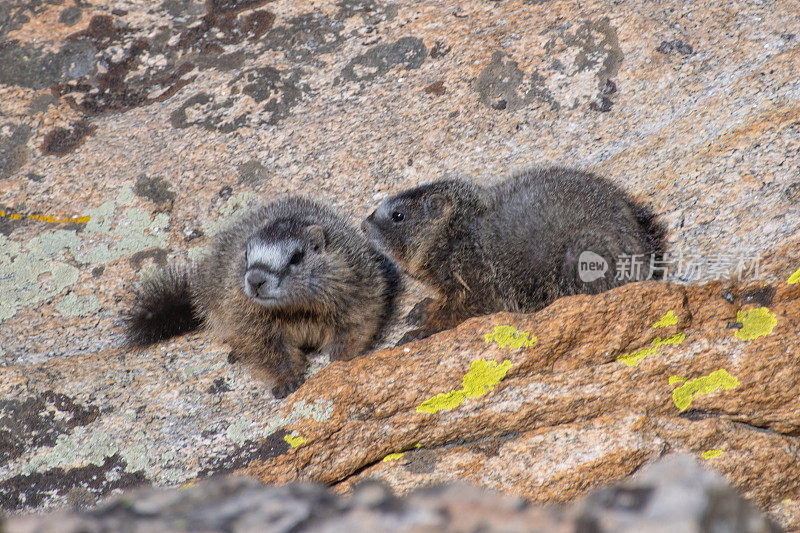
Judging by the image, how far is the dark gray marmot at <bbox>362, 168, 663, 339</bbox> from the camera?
5.00 metres

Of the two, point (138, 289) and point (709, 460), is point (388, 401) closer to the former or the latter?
point (709, 460)

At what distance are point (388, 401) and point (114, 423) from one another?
1793 mm

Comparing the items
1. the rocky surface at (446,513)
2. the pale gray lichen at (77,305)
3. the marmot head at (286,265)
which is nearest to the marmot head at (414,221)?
the marmot head at (286,265)

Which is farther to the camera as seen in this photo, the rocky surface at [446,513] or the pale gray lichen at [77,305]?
the pale gray lichen at [77,305]

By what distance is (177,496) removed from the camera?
220 centimetres

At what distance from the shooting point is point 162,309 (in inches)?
212

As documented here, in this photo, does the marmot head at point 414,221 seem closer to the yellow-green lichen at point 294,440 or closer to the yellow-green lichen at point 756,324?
the yellow-green lichen at point 294,440

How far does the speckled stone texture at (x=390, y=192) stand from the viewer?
439 centimetres

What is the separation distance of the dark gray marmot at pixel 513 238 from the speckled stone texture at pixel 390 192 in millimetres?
→ 388

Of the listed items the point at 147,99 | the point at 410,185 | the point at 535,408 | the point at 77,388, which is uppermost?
the point at 147,99

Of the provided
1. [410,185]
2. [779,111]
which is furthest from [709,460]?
[410,185]

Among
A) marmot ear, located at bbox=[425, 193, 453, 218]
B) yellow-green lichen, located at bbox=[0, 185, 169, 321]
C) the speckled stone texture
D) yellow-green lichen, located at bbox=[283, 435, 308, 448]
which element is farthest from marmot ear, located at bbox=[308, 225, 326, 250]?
yellow-green lichen, located at bbox=[283, 435, 308, 448]

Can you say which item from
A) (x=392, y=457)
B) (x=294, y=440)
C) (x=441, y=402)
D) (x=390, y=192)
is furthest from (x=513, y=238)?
(x=294, y=440)

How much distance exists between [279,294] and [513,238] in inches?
72.7
